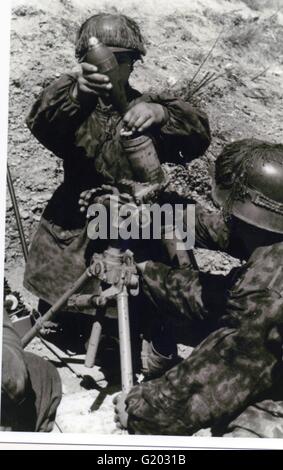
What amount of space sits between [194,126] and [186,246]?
534mm

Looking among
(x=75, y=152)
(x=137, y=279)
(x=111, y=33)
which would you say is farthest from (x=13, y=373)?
(x=111, y=33)

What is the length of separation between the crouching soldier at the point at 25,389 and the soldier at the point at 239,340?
1.22ft

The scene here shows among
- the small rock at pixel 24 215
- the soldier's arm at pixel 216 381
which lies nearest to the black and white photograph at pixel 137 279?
the soldier's arm at pixel 216 381

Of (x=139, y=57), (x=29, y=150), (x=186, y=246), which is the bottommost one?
(x=29, y=150)

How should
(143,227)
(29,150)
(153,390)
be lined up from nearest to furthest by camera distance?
1. (153,390)
2. (143,227)
3. (29,150)

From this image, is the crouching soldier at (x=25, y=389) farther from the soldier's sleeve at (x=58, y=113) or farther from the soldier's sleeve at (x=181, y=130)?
the soldier's sleeve at (x=181, y=130)

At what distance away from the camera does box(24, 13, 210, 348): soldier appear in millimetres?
2793

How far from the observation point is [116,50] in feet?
9.18

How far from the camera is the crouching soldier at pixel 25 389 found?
2.54 metres

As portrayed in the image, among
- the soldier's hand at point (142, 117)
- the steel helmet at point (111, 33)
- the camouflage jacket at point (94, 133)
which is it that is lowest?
the camouflage jacket at point (94, 133)

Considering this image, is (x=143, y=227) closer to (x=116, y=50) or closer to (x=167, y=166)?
(x=116, y=50)

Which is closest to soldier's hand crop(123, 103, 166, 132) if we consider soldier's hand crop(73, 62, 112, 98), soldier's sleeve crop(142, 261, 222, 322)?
soldier's hand crop(73, 62, 112, 98)

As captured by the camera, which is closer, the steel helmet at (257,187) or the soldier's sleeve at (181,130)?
the steel helmet at (257,187)

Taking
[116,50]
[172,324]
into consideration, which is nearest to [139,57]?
[116,50]
